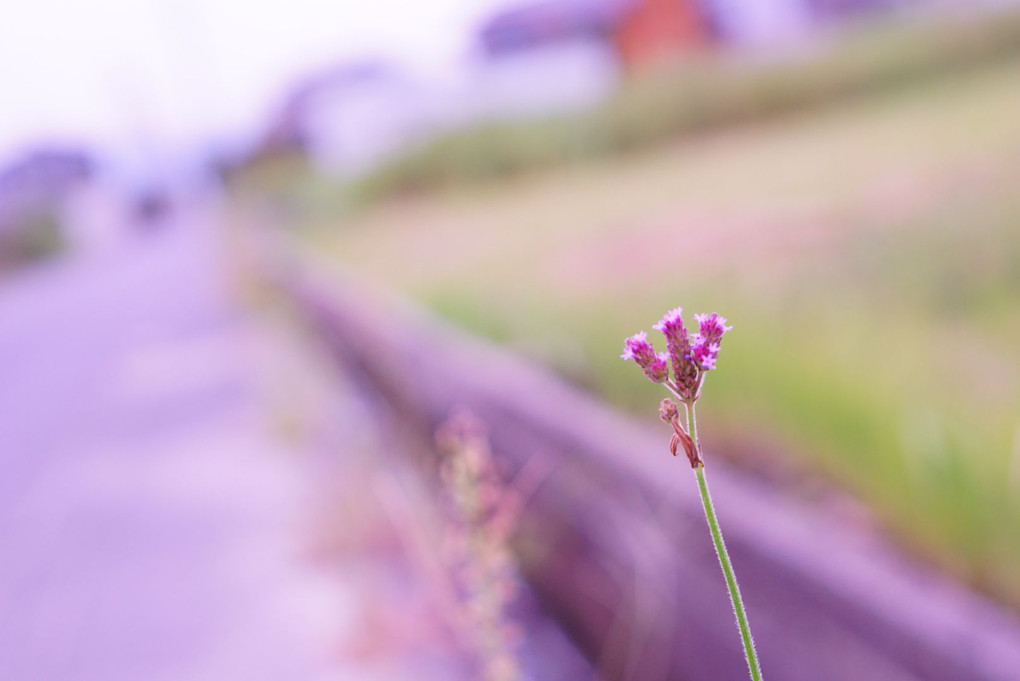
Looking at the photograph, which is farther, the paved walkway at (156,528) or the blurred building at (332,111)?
the blurred building at (332,111)

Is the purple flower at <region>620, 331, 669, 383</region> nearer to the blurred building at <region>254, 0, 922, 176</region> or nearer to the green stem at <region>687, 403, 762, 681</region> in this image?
the green stem at <region>687, 403, 762, 681</region>

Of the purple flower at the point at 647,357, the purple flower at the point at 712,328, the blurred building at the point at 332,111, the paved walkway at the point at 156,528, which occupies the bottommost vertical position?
the paved walkway at the point at 156,528

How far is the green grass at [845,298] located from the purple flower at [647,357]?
1367 mm

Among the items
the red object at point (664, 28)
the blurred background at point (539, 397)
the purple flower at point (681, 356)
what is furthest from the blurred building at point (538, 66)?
the purple flower at point (681, 356)

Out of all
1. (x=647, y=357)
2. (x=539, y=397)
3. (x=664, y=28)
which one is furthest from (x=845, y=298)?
(x=664, y=28)

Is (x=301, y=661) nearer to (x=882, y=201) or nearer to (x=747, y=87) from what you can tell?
(x=882, y=201)

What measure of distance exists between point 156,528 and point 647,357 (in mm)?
4515

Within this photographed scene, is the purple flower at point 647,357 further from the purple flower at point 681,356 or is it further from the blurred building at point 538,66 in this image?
the blurred building at point 538,66

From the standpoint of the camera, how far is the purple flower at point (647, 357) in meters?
0.58

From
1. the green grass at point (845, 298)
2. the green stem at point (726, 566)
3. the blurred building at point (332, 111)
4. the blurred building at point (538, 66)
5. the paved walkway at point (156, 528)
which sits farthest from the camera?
the blurred building at point (332, 111)

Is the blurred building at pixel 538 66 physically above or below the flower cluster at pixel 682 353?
above

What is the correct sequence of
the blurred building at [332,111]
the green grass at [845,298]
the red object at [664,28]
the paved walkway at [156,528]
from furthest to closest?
the blurred building at [332,111]
the red object at [664,28]
the paved walkway at [156,528]
the green grass at [845,298]

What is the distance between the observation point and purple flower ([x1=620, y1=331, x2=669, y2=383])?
1.91 ft

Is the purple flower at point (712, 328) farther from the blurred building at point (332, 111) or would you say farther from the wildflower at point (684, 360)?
the blurred building at point (332, 111)
